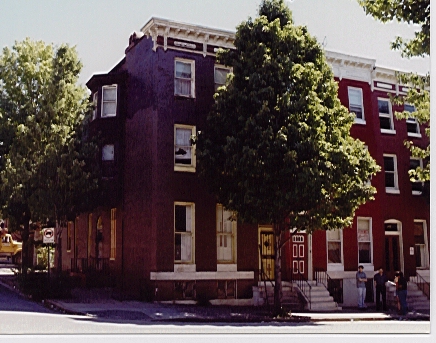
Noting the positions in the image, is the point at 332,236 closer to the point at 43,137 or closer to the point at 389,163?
the point at 389,163

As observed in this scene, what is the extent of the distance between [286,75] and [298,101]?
2.67ft

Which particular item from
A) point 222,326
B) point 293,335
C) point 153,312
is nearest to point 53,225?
point 153,312

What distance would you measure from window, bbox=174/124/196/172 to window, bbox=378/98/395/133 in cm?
558

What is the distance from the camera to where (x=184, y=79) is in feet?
60.4

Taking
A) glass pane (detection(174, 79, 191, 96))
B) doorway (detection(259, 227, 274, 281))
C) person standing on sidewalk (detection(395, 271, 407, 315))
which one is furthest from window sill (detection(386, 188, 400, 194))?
glass pane (detection(174, 79, 191, 96))

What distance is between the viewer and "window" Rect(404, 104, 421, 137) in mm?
15869

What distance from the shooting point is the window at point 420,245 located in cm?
1487

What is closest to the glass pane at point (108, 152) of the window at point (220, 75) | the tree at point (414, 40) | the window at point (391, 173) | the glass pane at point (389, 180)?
the window at point (220, 75)

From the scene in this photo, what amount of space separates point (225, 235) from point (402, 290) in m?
5.25

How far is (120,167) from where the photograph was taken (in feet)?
60.1

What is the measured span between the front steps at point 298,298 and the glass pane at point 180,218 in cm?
266

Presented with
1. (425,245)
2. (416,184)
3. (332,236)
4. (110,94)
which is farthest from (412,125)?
(110,94)

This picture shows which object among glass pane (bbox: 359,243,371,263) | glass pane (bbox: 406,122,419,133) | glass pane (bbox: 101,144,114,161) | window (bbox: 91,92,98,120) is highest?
window (bbox: 91,92,98,120)

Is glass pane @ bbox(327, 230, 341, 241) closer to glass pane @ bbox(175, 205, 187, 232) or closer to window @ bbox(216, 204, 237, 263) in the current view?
window @ bbox(216, 204, 237, 263)
